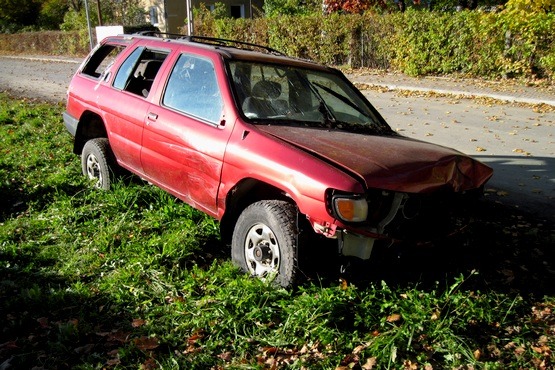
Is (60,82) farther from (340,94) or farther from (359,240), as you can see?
(359,240)

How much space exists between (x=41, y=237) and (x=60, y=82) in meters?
14.5

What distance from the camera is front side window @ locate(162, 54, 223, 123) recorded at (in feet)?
15.5

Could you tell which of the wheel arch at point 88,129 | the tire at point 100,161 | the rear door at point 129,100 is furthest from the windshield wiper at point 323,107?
the wheel arch at point 88,129

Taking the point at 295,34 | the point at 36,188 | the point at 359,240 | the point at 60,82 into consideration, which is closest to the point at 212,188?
the point at 359,240

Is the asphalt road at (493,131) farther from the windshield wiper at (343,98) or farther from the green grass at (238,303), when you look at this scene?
the windshield wiper at (343,98)

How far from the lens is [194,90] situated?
5.00 m

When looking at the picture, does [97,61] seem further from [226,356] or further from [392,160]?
[226,356]

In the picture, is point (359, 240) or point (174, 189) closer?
point (359, 240)

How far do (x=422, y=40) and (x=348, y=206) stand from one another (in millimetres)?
15287

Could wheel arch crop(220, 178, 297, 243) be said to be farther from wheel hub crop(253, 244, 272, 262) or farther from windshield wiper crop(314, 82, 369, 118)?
windshield wiper crop(314, 82, 369, 118)

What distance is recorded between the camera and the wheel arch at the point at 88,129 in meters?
6.63

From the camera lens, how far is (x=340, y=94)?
533cm

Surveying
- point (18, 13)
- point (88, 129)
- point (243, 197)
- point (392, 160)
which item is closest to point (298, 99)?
point (243, 197)

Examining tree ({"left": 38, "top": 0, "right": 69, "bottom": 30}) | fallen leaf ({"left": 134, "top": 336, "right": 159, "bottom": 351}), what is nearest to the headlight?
fallen leaf ({"left": 134, "top": 336, "right": 159, "bottom": 351})
